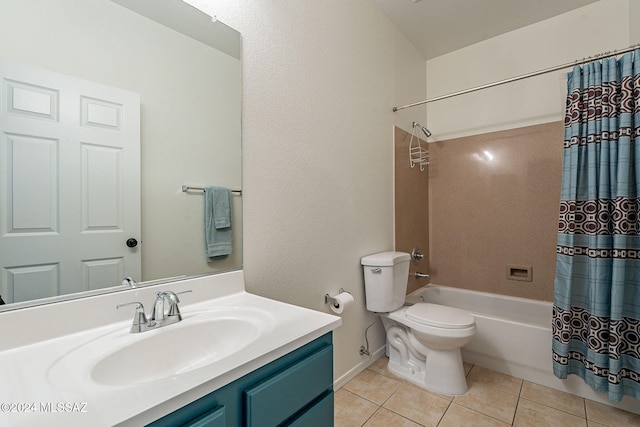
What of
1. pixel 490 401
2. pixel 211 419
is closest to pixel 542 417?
pixel 490 401

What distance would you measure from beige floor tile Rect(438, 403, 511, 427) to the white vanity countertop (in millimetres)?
1117

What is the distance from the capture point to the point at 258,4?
53.5 inches

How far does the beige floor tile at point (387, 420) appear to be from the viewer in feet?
4.93

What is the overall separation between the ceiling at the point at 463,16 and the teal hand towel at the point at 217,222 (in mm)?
1929

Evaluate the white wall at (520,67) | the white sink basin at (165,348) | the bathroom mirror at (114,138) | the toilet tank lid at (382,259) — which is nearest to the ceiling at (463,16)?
the white wall at (520,67)

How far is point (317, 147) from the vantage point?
166 cm

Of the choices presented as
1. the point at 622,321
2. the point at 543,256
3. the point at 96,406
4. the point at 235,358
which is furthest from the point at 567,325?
the point at 96,406

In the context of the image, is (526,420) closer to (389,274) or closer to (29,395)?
(389,274)

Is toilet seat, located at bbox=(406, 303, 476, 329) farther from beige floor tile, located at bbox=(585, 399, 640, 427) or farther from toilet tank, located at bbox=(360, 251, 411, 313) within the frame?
beige floor tile, located at bbox=(585, 399, 640, 427)

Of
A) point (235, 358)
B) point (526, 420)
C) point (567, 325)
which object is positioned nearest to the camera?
point (235, 358)

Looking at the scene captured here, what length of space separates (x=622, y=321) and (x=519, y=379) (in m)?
0.71

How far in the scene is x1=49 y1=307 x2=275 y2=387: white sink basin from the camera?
0.69 meters

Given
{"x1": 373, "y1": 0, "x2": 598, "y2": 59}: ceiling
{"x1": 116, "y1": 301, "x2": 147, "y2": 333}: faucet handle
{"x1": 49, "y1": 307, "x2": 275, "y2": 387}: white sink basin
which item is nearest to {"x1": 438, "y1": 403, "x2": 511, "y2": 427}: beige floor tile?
{"x1": 49, "y1": 307, "x2": 275, "y2": 387}: white sink basin

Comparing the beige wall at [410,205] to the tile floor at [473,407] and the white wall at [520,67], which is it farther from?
the tile floor at [473,407]
